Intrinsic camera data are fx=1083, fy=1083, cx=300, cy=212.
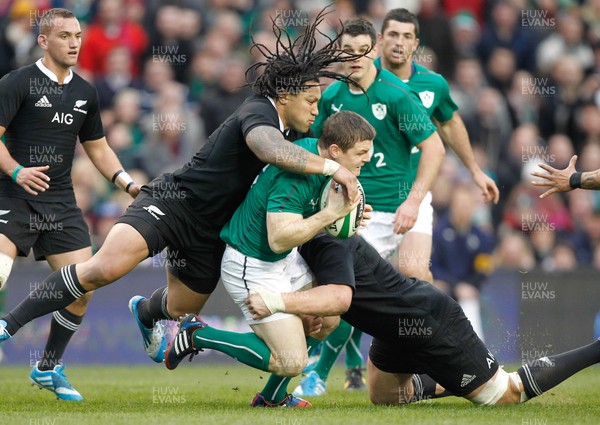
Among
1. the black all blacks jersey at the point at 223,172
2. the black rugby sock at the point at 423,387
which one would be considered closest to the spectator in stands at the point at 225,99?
the black all blacks jersey at the point at 223,172

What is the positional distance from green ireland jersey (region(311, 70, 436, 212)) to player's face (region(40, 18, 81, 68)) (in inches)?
87.8

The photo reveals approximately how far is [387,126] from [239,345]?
3.00 m

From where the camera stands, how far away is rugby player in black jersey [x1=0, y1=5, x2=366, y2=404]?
7344mm

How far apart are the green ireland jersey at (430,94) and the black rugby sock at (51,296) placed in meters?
3.46

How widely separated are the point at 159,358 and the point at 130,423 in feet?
6.31

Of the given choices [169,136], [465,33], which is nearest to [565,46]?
[465,33]

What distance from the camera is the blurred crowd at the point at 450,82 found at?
13758 millimetres

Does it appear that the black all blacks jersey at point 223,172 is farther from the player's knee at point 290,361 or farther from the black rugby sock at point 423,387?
the black rugby sock at point 423,387

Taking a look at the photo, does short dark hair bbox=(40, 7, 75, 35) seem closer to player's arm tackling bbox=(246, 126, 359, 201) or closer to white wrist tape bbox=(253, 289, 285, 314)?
player's arm tackling bbox=(246, 126, 359, 201)

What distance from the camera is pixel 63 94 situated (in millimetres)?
8320

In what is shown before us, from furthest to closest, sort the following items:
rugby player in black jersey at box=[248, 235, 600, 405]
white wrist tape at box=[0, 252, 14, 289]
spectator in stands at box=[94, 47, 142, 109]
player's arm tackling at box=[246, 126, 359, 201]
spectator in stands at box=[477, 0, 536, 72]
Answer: spectator in stands at box=[477, 0, 536, 72]
spectator in stands at box=[94, 47, 142, 109]
white wrist tape at box=[0, 252, 14, 289]
rugby player in black jersey at box=[248, 235, 600, 405]
player's arm tackling at box=[246, 126, 359, 201]

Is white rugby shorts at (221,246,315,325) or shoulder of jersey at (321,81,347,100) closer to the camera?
white rugby shorts at (221,246,315,325)

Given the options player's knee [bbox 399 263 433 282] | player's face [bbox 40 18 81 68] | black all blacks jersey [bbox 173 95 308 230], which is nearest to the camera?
black all blacks jersey [bbox 173 95 308 230]

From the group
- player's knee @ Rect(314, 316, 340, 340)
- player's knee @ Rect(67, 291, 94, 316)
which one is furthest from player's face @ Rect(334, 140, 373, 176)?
player's knee @ Rect(67, 291, 94, 316)
